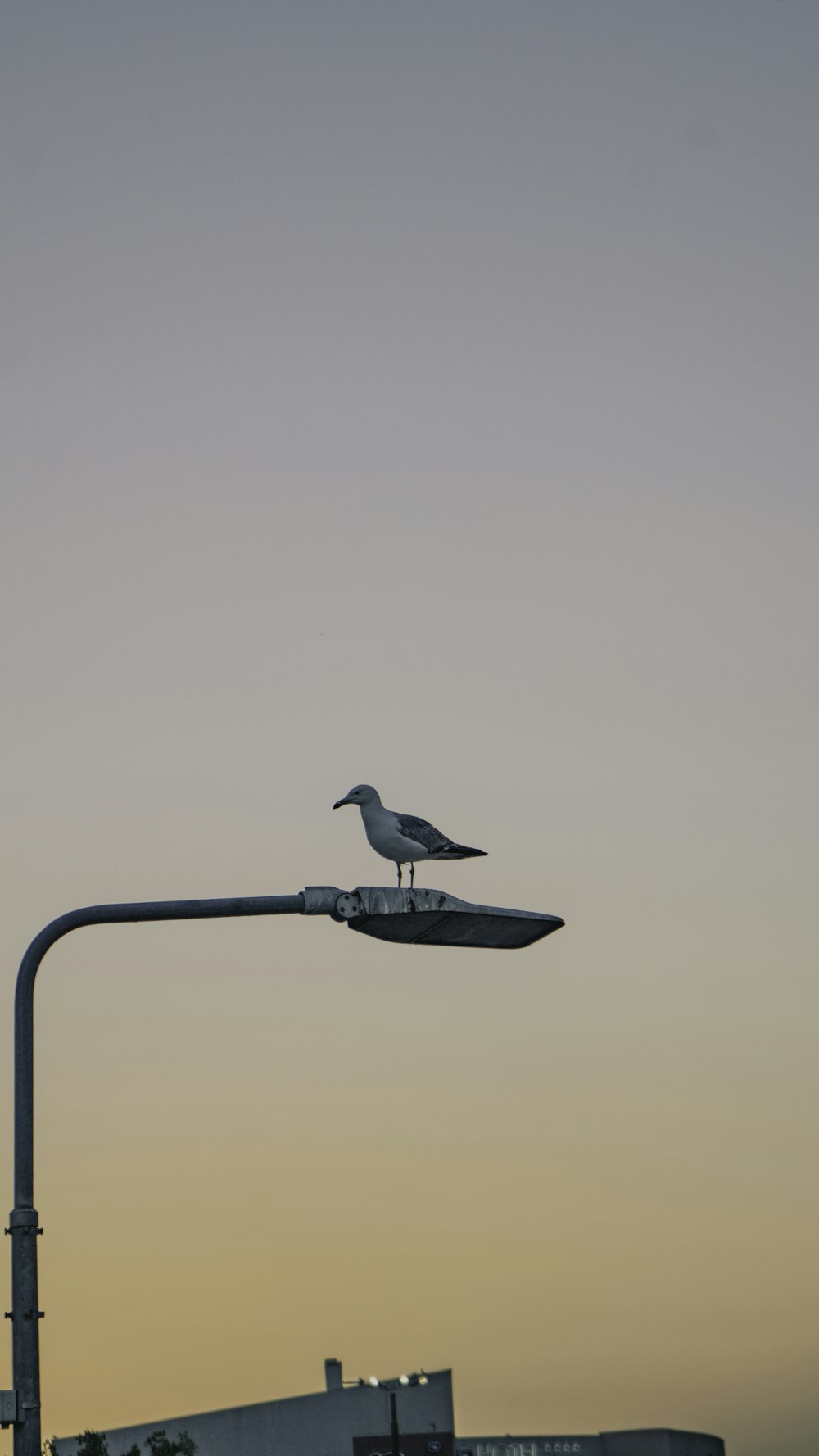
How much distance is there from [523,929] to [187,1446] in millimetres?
37106

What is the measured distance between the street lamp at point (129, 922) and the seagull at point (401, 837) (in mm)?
1923

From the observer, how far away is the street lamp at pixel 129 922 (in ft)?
27.4

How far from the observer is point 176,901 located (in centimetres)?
897

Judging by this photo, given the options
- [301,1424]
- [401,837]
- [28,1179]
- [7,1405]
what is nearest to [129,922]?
[28,1179]

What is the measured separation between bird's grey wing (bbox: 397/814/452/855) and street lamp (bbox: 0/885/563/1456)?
6.29ft

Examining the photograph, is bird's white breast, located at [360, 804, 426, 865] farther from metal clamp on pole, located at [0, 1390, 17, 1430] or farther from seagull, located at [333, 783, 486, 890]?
metal clamp on pole, located at [0, 1390, 17, 1430]

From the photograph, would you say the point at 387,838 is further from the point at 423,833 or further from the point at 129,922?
the point at 129,922

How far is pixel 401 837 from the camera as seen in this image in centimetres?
1202

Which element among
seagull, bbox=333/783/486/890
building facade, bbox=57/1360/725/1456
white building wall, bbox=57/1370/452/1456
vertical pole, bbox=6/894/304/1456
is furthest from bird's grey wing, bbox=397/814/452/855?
white building wall, bbox=57/1370/452/1456

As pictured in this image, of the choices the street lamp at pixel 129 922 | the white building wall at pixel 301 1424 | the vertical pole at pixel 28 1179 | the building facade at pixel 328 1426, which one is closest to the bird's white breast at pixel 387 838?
the street lamp at pixel 129 922

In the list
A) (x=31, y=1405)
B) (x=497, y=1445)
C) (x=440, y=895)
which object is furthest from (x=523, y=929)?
(x=497, y=1445)

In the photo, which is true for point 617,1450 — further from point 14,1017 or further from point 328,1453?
point 14,1017

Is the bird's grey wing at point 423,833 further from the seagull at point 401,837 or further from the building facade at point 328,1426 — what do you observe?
the building facade at point 328,1426

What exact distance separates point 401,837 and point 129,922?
3399mm
